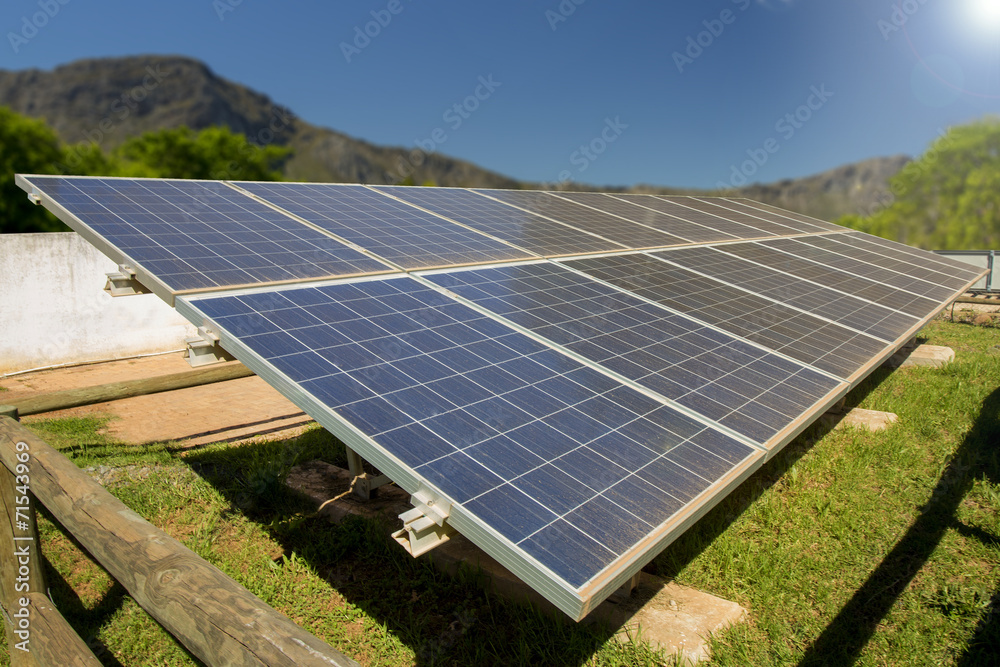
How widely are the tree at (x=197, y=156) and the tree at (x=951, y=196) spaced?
231 ft

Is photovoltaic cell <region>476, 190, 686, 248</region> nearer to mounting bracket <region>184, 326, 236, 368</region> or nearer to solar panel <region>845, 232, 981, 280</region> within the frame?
mounting bracket <region>184, 326, 236, 368</region>

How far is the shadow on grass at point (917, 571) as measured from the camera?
4.53 meters

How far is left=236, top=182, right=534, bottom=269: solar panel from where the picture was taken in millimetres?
6672

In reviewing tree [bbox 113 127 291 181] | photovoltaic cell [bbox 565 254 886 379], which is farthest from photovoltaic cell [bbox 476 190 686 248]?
tree [bbox 113 127 291 181]

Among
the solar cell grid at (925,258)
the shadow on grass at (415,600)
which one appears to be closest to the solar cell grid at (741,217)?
the solar cell grid at (925,258)

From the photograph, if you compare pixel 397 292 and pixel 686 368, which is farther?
pixel 397 292

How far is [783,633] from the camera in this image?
15.3ft

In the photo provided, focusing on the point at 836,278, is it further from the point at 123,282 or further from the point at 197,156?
the point at 197,156

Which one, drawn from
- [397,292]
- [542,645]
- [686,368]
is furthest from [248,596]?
[686,368]

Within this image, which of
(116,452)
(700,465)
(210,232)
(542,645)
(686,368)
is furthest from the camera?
(116,452)

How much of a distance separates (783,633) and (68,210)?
7.02m

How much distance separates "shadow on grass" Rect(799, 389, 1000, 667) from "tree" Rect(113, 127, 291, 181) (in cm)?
4519

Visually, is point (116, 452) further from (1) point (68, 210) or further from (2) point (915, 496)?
(2) point (915, 496)

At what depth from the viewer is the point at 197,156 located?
1865 inches
